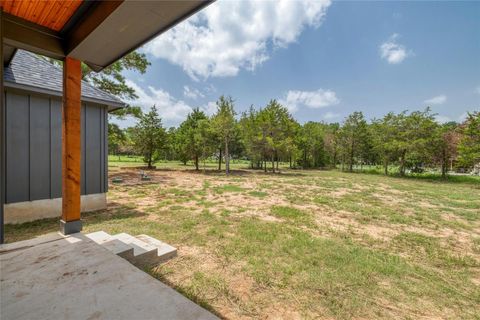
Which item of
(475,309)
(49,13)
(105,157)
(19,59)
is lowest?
(475,309)

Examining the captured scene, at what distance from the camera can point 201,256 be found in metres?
3.21

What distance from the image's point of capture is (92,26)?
7.23 feet

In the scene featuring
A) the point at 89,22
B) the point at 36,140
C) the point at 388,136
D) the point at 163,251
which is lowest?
the point at 163,251

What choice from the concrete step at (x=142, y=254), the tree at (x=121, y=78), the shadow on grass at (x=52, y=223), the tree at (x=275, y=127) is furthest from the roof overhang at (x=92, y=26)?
the tree at (x=275, y=127)

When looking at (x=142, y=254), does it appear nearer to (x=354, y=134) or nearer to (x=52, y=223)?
(x=52, y=223)

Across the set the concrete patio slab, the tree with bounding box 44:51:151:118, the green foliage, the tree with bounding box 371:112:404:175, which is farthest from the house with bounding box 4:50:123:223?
the tree with bounding box 371:112:404:175

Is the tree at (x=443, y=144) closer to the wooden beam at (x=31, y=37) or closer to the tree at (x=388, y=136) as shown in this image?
the tree at (x=388, y=136)

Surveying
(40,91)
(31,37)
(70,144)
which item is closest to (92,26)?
(31,37)

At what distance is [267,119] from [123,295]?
1726 cm

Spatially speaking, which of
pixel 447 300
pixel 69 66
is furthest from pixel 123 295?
pixel 447 300

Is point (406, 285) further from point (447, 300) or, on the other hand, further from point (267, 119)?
point (267, 119)

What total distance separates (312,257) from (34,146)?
6.17 m

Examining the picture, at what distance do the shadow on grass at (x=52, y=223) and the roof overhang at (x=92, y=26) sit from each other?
10.6ft

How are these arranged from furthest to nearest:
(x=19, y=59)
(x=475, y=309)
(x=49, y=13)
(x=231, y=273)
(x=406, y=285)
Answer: (x=19, y=59) → (x=231, y=273) → (x=406, y=285) → (x=49, y=13) → (x=475, y=309)
